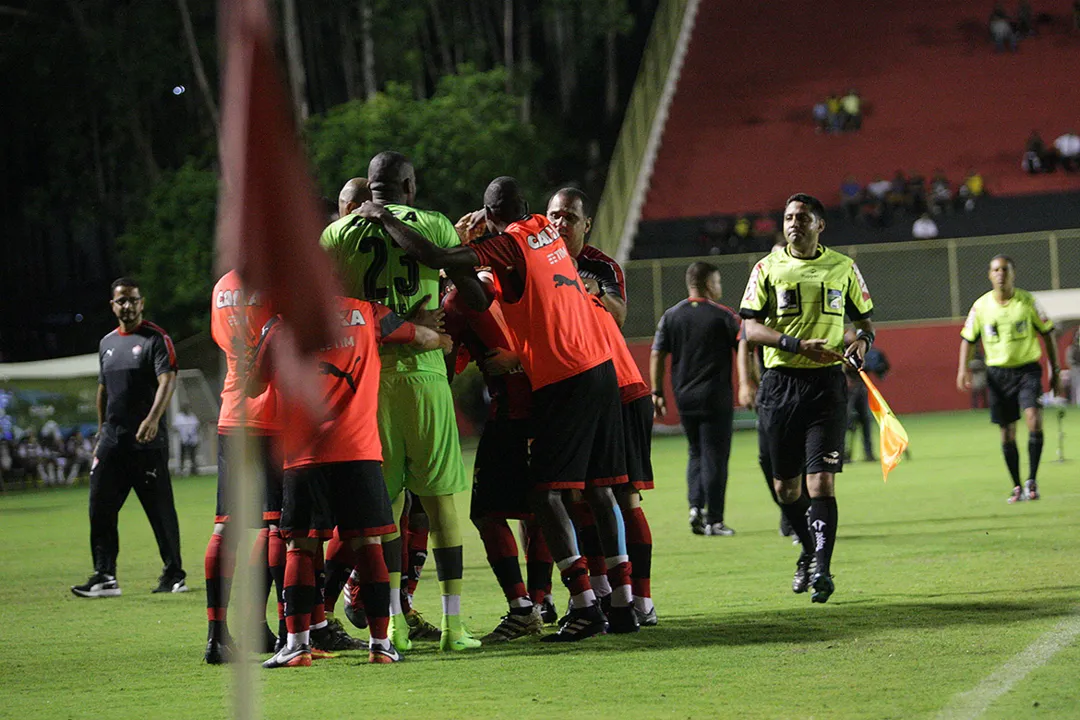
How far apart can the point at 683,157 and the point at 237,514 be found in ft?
146

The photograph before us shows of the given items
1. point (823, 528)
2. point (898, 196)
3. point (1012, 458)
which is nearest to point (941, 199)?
point (898, 196)

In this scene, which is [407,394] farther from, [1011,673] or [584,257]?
[1011,673]

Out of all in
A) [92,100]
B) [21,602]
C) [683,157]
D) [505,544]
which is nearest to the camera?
[505,544]

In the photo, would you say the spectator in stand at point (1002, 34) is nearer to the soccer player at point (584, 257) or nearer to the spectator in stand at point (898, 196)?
the spectator in stand at point (898, 196)

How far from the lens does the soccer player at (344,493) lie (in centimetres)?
757

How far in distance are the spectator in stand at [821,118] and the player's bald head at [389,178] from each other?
131 feet

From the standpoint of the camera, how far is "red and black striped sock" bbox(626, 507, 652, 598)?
8.82 m

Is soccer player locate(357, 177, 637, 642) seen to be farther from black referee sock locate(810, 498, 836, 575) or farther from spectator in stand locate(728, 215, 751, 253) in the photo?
spectator in stand locate(728, 215, 751, 253)

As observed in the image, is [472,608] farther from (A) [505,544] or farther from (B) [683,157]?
(B) [683,157]

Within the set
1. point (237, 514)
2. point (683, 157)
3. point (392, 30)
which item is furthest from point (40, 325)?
point (237, 514)

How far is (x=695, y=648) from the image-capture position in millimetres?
7863

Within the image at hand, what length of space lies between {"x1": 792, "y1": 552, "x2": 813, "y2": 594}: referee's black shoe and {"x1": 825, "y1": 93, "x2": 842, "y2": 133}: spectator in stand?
37.8 meters

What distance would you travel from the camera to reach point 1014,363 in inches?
607

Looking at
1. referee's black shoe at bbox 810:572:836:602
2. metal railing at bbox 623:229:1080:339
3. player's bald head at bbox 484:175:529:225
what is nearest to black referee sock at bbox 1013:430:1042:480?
referee's black shoe at bbox 810:572:836:602
